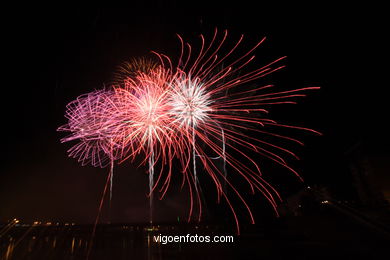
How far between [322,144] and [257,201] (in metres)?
5.39

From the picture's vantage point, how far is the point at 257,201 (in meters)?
12.4

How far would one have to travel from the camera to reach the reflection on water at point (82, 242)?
357 inches

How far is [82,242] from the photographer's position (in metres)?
10.0

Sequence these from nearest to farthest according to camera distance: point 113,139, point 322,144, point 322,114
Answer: point 113,139 → point 322,114 → point 322,144

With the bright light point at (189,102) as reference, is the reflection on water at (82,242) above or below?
below

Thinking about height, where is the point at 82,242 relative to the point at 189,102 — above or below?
below

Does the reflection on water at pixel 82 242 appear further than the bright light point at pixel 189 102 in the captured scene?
No

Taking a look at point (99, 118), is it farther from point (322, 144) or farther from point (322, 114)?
point (322, 144)

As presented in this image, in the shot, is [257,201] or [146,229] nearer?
[146,229]

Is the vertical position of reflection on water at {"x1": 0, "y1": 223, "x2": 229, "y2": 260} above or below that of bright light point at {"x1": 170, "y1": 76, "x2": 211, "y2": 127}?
below

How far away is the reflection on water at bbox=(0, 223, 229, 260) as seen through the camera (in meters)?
9.08

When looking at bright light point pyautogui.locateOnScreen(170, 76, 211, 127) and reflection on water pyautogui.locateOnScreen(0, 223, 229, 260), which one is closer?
reflection on water pyautogui.locateOnScreen(0, 223, 229, 260)

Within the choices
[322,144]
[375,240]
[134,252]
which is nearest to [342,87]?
[322,144]

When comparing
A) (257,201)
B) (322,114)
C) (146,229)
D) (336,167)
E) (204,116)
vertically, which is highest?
(322,114)
